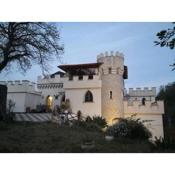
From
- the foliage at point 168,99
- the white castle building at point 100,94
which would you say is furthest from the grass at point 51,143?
the foliage at point 168,99

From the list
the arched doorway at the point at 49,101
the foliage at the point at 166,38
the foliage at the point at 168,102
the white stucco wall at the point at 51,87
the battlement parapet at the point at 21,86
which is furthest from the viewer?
the white stucco wall at the point at 51,87

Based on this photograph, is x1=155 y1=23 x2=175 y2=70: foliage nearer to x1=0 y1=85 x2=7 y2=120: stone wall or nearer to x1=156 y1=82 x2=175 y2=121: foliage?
x1=0 y1=85 x2=7 y2=120: stone wall

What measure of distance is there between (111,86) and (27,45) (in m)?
5.09

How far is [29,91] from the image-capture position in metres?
12.5

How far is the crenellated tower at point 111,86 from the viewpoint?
486 inches

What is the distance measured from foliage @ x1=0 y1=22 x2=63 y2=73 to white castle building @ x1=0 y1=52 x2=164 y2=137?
3505mm

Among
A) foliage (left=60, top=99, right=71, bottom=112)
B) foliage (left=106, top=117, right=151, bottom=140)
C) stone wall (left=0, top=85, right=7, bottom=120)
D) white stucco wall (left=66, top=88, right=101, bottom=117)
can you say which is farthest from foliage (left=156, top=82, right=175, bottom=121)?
stone wall (left=0, top=85, right=7, bottom=120)

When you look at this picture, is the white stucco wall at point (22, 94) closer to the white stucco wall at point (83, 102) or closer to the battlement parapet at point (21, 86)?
the battlement parapet at point (21, 86)

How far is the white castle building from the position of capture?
1212 cm

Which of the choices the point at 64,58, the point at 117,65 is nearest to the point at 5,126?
the point at 64,58

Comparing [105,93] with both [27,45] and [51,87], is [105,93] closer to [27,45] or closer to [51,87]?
[51,87]

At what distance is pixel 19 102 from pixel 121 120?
5.54 meters

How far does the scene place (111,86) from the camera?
495 inches
